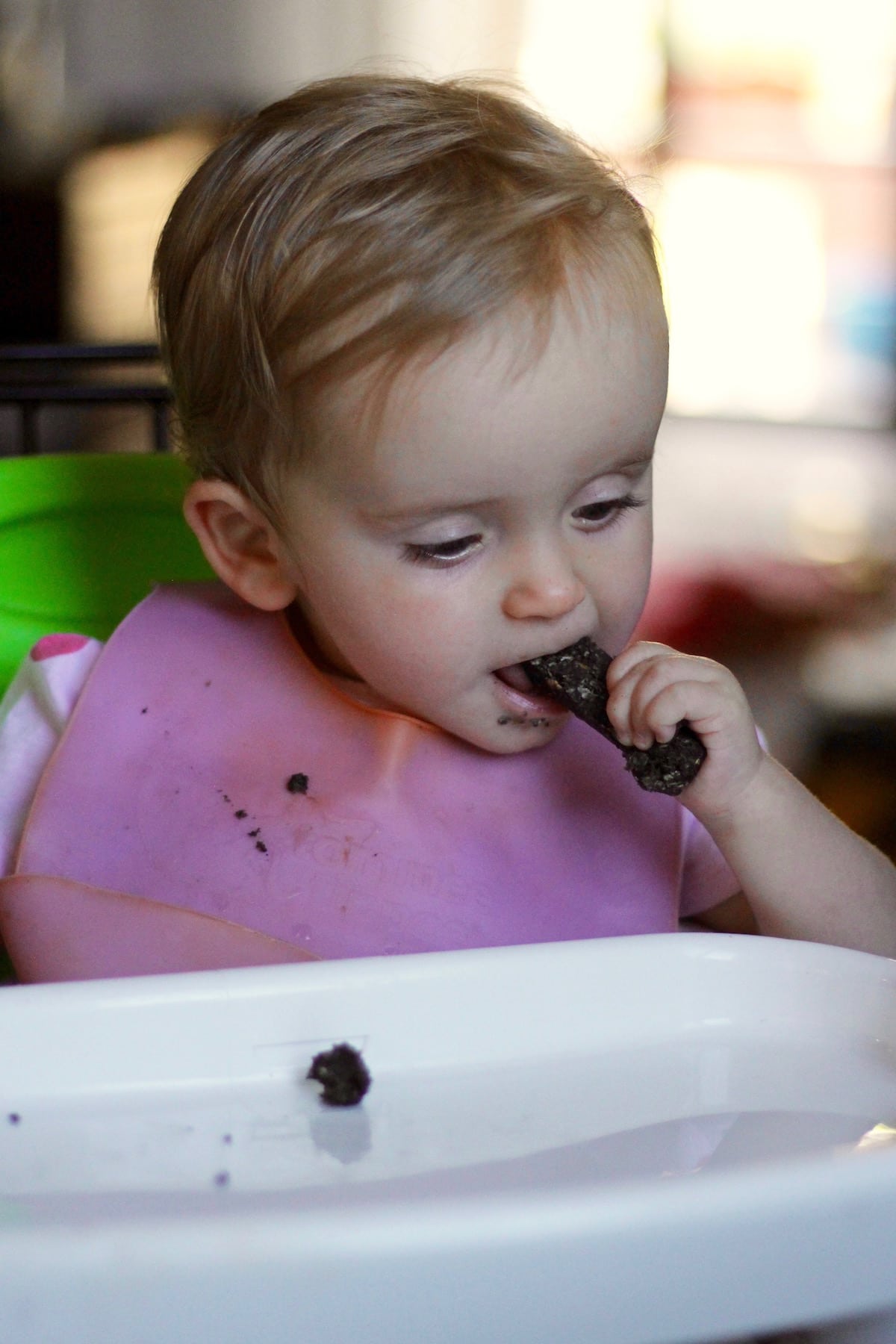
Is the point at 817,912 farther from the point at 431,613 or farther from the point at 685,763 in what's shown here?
the point at 431,613

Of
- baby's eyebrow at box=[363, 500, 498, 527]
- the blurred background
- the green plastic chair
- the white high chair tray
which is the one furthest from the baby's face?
the blurred background

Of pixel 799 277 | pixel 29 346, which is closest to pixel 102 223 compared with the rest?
pixel 799 277

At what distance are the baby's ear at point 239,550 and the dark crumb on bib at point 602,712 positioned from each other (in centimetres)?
19

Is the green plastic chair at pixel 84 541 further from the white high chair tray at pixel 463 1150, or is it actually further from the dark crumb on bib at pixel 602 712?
the white high chair tray at pixel 463 1150

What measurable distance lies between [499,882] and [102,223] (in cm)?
333

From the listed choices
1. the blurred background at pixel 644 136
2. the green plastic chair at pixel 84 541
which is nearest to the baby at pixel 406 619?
the green plastic chair at pixel 84 541

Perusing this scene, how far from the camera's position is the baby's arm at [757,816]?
2.46 ft

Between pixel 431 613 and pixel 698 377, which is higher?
pixel 431 613

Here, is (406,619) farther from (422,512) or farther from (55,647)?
(55,647)

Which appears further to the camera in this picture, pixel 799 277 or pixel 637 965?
pixel 799 277

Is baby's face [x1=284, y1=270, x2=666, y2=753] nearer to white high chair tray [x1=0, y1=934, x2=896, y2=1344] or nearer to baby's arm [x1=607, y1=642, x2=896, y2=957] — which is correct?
baby's arm [x1=607, y1=642, x2=896, y2=957]

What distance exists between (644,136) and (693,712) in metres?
3.22

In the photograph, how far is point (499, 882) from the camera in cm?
86

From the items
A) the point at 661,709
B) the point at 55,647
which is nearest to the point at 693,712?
the point at 661,709
